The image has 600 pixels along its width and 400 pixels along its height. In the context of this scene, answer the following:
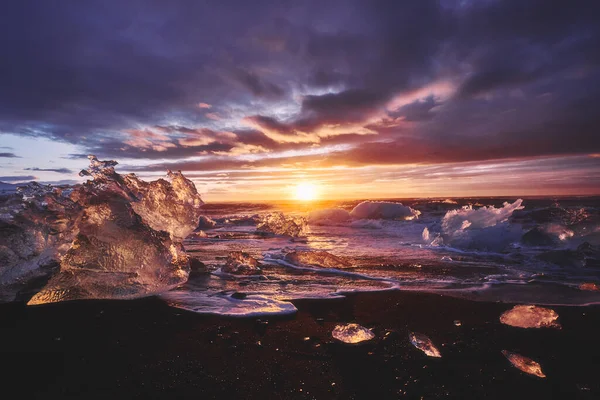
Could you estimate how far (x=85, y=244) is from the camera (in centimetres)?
343

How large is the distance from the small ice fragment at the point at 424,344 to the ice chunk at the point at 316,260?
8.32 ft

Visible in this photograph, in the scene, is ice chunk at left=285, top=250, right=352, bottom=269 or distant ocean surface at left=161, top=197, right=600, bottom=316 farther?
ice chunk at left=285, top=250, right=352, bottom=269

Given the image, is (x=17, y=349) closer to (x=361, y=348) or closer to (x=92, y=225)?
(x=92, y=225)

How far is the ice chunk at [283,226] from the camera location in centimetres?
1007

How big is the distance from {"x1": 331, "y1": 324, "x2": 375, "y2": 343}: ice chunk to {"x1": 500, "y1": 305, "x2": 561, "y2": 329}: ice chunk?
126cm

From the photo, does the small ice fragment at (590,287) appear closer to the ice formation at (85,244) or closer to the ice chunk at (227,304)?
the ice chunk at (227,304)

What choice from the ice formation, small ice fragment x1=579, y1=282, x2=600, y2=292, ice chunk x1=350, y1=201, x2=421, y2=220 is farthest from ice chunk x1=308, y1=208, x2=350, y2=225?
the ice formation

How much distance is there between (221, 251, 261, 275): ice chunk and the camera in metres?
4.38

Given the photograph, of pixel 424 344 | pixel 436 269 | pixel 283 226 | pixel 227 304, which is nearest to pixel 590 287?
pixel 436 269

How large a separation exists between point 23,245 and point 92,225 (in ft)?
2.19

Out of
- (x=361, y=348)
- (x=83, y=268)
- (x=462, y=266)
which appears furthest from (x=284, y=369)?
(x=462, y=266)

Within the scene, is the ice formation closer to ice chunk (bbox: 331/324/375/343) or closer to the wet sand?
the wet sand

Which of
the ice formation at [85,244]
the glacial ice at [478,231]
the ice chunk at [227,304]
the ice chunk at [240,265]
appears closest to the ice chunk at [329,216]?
the glacial ice at [478,231]

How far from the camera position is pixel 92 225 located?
3.53 meters
